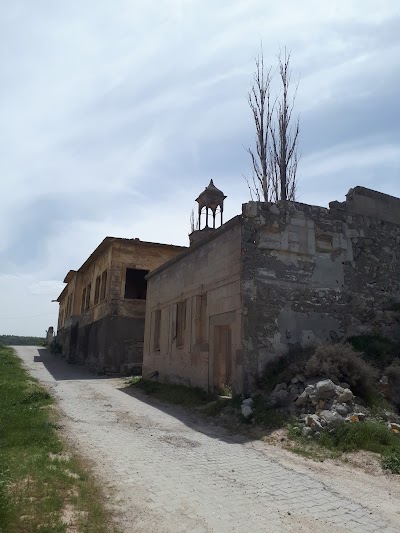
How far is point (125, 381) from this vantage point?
17.1m

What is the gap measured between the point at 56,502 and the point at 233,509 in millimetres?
1737

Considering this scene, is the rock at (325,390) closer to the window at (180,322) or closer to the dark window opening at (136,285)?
the window at (180,322)

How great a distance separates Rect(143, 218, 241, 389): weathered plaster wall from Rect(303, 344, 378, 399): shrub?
6.07 ft

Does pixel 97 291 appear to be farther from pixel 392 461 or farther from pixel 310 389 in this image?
pixel 392 461

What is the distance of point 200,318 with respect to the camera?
42.0 ft

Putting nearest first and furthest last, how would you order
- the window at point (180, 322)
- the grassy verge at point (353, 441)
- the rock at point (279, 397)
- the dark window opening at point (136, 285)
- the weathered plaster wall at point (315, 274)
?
1. the grassy verge at point (353, 441)
2. the rock at point (279, 397)
3. the weathered plaster wall at point (315, 274)
4. the window at point (180, 322)
5. the dark window opening at point (136, 285)

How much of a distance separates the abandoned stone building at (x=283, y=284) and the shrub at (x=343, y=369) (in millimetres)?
1389

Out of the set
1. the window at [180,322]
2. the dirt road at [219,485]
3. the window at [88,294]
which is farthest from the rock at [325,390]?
the window at [88,294]

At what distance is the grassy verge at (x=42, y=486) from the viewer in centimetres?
367

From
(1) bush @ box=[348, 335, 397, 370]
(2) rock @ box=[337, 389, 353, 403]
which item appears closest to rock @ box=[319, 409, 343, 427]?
(2) rock @ box=[337, 389, 353, 403]

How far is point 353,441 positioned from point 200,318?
6.71m

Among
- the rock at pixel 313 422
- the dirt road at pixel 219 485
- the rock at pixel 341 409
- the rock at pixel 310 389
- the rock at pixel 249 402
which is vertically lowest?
the dirt road at pixel 219 485

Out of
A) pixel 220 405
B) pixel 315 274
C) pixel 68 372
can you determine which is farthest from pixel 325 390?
pixel 68 372

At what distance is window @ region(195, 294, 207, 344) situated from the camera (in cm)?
1261
